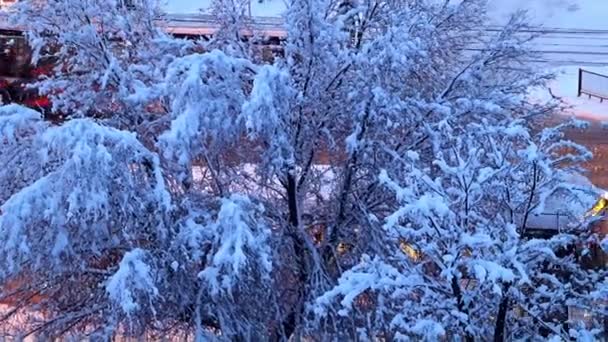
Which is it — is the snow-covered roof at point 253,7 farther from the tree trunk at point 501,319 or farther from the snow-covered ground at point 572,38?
the tree trunk at point 501,319

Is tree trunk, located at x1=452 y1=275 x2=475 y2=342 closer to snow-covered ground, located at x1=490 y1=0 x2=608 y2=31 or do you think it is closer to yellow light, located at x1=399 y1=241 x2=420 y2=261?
yellow light, located at x1=399 y1=241 x2=420 y2=261

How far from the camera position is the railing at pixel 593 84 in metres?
14.1

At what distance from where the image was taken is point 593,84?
46.7 ft

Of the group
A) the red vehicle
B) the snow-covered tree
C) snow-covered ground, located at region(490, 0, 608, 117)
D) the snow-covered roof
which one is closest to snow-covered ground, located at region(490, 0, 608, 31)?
snow-covered ground, located at region(490, 0, 608, 117)

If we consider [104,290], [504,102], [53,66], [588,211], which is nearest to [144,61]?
[53,66]

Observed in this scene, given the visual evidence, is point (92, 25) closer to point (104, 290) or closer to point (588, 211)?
point (104, 290)

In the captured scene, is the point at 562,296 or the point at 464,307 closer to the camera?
the point at 464,307

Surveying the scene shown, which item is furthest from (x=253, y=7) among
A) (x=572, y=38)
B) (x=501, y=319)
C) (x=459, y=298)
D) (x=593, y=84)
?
(x=501, y=319)

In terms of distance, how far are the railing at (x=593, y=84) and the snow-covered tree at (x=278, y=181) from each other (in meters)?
3.83

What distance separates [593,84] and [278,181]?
7311 mm

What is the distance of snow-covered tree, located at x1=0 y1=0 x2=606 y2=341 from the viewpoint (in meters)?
6.80

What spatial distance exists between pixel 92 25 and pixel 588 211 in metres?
5.63

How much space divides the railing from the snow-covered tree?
383cm

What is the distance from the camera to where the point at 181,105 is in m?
8.18
